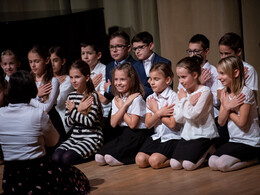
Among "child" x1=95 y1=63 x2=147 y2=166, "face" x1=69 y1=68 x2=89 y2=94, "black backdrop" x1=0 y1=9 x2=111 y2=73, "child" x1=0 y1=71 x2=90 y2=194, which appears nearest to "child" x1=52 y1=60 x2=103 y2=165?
"face" x1=69 y1=68 x2=89 y2=94

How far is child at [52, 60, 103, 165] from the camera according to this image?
4324 mm

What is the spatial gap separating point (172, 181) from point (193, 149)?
16.2 inches

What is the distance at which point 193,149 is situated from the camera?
378cm

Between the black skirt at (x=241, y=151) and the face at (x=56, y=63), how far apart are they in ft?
8.03

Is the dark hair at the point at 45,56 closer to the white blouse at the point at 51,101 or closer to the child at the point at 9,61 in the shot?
the white blouse at the point at 51,101

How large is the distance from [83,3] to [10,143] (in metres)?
3.93

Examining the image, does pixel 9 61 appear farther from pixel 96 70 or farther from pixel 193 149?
pixel 193 149

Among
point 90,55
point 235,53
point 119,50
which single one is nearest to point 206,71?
point 235,53

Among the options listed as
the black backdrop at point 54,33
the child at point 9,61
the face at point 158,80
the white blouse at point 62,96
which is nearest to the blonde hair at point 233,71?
the face at point 158,80

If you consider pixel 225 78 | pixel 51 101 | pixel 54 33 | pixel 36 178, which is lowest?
pixel 36 178

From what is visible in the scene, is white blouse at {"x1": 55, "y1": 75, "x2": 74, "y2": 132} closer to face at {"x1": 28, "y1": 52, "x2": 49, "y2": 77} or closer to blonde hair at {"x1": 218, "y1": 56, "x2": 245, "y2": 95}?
face at {"x1": 28, "y1": 52, "x2": 49, "y2": 77}

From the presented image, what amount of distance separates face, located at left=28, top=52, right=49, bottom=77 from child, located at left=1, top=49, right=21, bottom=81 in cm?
43

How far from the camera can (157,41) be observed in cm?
612

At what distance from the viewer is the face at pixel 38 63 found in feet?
16.0
